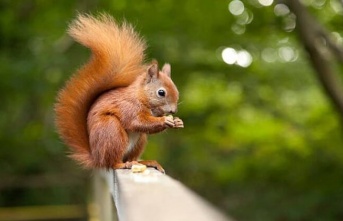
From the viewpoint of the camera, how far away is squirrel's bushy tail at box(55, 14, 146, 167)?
84.3 inches

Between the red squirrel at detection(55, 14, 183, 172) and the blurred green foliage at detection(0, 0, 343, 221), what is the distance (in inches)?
159

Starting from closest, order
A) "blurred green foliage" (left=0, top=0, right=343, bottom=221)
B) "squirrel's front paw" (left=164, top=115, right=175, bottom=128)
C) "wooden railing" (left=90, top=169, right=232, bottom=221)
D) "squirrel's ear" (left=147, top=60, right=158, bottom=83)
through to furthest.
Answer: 1. "wooden railing" (left=90, top=169, right=232, bottom=221)
2. "squirrel's front paw" (left=164, top=115, right=175, bottom=128)
3. "squirrel's ear" (left=147, top=60, right=158, bottom=83)
4. "blurred green foliage" (left=0, top=0, right=343, bottom=221)

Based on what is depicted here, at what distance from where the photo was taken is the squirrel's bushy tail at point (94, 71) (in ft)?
7.02

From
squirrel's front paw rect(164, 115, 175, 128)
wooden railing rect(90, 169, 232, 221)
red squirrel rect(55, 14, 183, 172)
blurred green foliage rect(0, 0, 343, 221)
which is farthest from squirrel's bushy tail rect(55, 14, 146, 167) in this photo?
blurred green foliage rect(0, 0, 343, 221)

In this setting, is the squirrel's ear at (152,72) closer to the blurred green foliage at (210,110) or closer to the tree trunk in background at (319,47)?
the blurred green foliage at (210,110)

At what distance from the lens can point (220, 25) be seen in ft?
24.4

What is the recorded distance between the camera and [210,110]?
9242 mm

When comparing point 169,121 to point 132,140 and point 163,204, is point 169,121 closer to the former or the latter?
point 132,140

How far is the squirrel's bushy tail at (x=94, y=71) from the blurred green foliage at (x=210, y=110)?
13.1ft

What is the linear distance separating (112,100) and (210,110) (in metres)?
7.20

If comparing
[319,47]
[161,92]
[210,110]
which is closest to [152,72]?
[161,92]

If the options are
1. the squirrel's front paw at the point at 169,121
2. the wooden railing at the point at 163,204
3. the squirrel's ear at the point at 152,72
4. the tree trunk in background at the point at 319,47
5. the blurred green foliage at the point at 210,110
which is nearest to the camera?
the wooden railing at the point at 163,204

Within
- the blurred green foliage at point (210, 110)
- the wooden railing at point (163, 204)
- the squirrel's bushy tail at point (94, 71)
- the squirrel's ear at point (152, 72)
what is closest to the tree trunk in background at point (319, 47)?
the blurred green foliage at point (210, 110)

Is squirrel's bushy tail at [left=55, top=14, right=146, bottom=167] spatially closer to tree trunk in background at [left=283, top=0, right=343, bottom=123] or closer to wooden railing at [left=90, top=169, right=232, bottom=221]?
wooden railing at [left=90, top=169, right=232, bottom=221]
